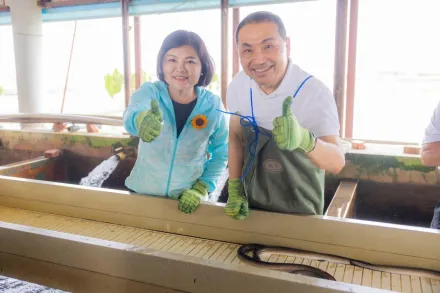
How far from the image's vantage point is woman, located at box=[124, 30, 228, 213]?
1812 mm

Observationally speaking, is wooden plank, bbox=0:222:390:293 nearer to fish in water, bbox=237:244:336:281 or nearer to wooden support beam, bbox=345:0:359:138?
fish in water, bbox=237:244:336:281

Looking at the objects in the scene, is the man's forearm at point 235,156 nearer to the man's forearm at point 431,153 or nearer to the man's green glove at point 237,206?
the man's green glove at point 237,206

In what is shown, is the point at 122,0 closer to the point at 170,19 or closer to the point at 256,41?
the point at 170,19

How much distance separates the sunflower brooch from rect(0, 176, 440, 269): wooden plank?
0.41m

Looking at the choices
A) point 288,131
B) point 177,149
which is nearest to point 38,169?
point 177,149

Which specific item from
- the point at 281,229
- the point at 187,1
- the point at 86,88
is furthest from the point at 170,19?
the point at 86,88

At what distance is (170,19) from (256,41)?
358 cm

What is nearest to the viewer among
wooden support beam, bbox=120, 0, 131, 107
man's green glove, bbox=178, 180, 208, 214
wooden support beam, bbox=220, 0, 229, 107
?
man's green glove, bbox=178, 180, 208, 214

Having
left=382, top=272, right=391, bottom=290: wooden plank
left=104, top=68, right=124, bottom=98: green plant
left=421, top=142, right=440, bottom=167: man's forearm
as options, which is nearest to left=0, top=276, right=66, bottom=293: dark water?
left=382, top=272, right=391, bottom=290: wooden plank

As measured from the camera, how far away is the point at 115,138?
3.45 m

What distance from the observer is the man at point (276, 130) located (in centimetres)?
149

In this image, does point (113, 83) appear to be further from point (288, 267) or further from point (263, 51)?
point (288, 267)

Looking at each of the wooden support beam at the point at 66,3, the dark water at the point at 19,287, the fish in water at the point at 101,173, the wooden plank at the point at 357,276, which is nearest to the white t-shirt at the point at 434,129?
the wooden plank at the point at 357,276

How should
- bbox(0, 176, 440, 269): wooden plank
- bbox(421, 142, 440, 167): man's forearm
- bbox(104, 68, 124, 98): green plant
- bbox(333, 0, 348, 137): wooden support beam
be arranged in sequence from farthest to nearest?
bbox(104, 68, 124, 98): green plant < bbox(333, 0, 348, 137): wooden support beam < bbox(421, 142, 440, 167): man's forearm < bbox(0, 176, 440, 269): wooden plank
